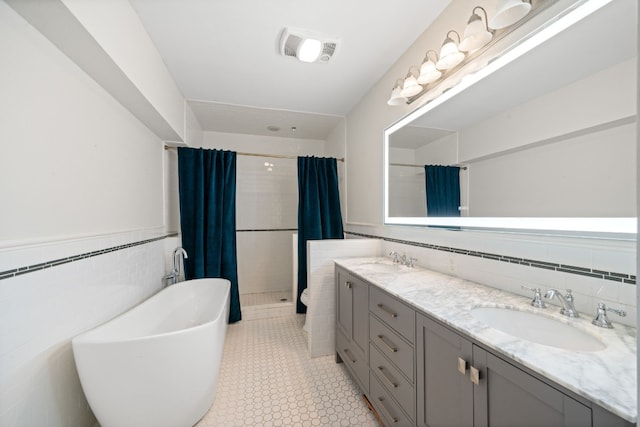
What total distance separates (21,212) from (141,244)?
42.5 inches

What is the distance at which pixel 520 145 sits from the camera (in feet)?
3.90

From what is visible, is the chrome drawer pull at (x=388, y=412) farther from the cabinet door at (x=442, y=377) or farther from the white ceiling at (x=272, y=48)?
the white ceiling at (x=272, y=48)

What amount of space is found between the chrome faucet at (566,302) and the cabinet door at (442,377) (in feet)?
1.39

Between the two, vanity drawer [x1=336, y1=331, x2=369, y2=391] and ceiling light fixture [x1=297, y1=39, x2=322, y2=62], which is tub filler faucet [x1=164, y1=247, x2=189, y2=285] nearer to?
vanity drawer [x1=336, y1=331, x2=369, y2=391]

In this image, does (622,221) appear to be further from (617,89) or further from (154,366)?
(154,366)

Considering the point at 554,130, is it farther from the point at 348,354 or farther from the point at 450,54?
the point at 348,354

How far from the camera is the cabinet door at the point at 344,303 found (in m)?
1.79

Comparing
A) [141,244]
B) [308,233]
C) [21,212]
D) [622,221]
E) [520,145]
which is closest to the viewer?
[622,221]

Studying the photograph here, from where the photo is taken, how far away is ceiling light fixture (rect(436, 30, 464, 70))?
54.4 inches

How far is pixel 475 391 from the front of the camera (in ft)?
2.62

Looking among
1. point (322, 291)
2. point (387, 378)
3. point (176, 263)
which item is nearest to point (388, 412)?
point (387, 378)

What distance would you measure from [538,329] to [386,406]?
843 millimetres

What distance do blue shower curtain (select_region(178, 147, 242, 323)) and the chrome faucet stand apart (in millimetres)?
2629

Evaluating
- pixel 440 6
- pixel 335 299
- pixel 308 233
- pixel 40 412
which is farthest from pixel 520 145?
pixel 40 412
